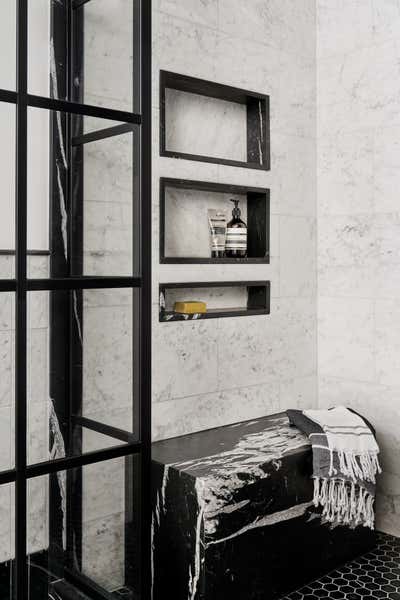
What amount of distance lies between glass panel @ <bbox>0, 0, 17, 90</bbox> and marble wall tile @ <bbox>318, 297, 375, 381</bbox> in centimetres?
175

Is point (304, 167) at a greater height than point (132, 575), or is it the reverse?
point (304, 167)

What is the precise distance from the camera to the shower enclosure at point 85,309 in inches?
64.2

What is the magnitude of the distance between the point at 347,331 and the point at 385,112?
0.94 metres

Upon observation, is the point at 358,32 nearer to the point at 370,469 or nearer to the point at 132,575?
the point at 370,469

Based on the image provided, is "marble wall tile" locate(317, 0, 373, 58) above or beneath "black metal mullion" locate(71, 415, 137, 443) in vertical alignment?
above

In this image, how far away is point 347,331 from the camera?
9.14 feet

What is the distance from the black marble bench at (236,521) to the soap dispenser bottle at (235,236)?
0.74 meters

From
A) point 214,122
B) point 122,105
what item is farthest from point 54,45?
point 214,122

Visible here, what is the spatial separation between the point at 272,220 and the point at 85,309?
121 cm

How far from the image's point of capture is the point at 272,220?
106 inches

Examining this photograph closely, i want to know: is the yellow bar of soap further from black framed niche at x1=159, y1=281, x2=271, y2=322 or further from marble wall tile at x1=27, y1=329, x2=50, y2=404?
marble wall tile at x1=27, y1=329, x2=50, y2=404

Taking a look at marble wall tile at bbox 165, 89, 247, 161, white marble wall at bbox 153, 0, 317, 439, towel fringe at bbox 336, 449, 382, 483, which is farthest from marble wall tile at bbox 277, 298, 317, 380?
marble wall tile at bbox 165, 89, 247, 161

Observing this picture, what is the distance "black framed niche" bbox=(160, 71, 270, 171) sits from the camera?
2.37 metres

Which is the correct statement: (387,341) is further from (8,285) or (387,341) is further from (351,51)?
(8,285)
